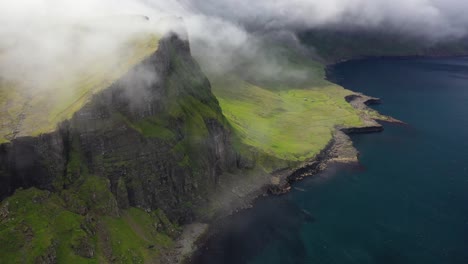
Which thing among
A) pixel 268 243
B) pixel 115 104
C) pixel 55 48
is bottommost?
pixel 268 243

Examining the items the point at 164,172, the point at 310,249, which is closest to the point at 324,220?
the point at 310,249

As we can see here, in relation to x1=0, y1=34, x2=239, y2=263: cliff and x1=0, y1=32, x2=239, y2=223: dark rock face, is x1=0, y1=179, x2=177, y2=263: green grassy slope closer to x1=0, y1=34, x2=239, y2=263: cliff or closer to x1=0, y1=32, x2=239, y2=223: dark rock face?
x1=0, y1=34, x2=239, y2=263: cliff

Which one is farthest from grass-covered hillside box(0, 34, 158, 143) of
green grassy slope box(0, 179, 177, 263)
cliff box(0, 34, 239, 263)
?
green grassy slope box(0, 179, 177, 263)

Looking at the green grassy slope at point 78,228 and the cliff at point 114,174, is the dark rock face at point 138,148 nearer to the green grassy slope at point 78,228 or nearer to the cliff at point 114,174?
the cliff at point 114,174

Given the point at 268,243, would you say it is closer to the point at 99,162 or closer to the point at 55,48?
the point at 99,162

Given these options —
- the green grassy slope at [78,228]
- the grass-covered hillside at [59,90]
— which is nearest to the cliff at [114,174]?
the green grassy slope at [78,228]

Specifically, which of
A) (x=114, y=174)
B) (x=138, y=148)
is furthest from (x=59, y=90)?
(x=114, y=174)

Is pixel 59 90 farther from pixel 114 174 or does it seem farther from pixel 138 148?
pixel 114 174
